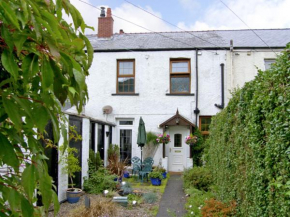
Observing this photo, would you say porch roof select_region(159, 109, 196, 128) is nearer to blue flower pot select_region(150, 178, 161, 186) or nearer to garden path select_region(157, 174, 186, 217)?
garden path select_region(157, 174, 186, 217)

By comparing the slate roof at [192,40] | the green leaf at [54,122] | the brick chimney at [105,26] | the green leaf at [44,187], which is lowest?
the green leaf at [44,187]

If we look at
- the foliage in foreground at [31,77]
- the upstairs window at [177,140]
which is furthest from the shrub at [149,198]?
the foliage in foreground at [31,77]

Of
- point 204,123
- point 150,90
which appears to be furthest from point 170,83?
point 204,123

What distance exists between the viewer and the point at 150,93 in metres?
14.0

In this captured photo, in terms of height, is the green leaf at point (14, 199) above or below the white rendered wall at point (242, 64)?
below

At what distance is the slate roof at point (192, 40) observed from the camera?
13969 mm

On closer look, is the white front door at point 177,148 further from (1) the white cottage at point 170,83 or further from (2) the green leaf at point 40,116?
(2) the green leaf at point 40,116

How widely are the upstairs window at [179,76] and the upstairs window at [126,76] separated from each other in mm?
1869

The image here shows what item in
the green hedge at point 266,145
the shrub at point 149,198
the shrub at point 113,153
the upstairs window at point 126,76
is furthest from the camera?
the upstairs window at point 126,76

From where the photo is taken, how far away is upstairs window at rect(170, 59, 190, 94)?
45.8 feet

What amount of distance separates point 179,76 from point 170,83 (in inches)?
21.3

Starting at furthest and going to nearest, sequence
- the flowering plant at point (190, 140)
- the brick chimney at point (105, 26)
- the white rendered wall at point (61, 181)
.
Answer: the brick chimney at point (105, 26) < the flowering plant at point (190, 140) < the white rendered wall at point (61, 181)

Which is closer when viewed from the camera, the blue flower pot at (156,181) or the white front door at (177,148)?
the blue flower pot at (156,181)

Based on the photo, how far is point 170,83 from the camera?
552 inches
